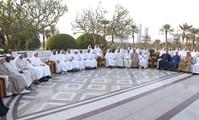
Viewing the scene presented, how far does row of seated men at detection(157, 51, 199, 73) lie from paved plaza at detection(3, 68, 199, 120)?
3671 millimetres

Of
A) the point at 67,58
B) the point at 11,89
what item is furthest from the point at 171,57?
the point at 11,89

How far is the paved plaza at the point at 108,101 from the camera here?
641 cm

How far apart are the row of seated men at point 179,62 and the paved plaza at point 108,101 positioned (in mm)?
3671

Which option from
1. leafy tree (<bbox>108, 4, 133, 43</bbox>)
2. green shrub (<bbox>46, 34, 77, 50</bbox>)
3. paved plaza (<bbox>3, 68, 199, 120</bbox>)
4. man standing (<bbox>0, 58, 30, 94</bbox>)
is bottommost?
paved plaza (<bbox>3, 68, 199, 120</bbox>)

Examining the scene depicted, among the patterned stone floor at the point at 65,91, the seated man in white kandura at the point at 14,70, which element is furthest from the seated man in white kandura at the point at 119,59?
the seated man in white kandura at the point at 14,70

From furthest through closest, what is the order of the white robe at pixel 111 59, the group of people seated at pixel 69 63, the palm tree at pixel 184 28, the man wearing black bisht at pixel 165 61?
the palm tree at pixel 184 28, the white robe at pixel 111 59, the man wearing black bisht at pixel 165 61, the group of people seated at pixel 69 63

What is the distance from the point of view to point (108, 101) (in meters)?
7.78

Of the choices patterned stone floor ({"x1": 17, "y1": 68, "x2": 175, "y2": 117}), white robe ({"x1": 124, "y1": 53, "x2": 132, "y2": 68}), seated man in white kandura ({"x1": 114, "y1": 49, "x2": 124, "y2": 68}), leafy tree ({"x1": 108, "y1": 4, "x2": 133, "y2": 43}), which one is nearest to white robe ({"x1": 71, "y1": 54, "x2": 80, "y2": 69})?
seated man in white kandura ({"x1": 114, "y1": 49, "x2": 124, "y2": 68})

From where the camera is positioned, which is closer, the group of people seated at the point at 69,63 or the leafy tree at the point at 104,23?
the group of people seated at the point at 69,63

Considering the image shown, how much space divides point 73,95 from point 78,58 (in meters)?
6.78

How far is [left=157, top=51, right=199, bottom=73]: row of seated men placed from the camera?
14781 mm

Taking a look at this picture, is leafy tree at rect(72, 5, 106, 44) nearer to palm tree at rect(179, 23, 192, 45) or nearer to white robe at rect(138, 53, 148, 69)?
white robe at rect(138, 53, 148, 69)

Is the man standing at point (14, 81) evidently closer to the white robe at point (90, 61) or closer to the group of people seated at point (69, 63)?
the group of people seated at point (69, 63)

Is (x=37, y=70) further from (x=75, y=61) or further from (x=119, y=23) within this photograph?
(x=119, y=23)
